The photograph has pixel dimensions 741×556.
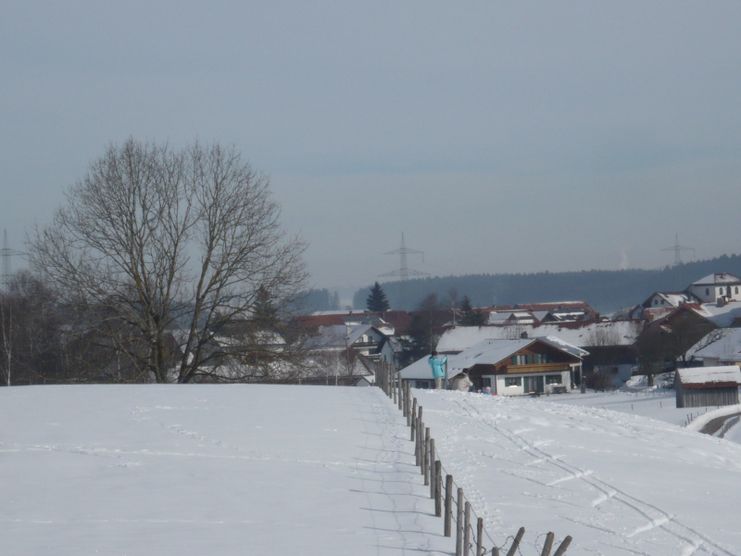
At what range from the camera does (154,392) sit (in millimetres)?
25094

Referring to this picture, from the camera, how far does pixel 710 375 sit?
52625 millimetres

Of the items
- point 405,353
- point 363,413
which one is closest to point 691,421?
point 363,413

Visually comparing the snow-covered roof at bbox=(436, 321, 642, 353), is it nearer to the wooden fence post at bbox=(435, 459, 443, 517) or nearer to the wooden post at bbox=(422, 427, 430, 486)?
the wooden post at bbox=(422, 427, 430, 486)

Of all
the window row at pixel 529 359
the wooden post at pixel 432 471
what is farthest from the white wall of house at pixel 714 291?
the wooden post at pixel 432 471

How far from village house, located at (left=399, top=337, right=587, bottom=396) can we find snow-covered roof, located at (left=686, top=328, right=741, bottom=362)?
8.78m

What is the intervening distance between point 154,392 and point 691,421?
26092 millimetres

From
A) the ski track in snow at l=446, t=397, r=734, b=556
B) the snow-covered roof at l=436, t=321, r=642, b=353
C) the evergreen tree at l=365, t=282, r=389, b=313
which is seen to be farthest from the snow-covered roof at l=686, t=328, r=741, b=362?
the evergreen tree at l=365, t=282, r=389, b=313

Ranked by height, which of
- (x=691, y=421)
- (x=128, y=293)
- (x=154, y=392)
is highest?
(x=128, y=293)

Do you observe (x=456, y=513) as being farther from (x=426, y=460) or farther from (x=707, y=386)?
(x=707, y=386)

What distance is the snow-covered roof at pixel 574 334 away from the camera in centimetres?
9194

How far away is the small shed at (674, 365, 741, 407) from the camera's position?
5166 cm

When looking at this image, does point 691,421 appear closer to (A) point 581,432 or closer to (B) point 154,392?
(A) point 581,432

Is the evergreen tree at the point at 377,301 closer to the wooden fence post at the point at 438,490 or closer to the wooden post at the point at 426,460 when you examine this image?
the wooden post at the point at 426,460

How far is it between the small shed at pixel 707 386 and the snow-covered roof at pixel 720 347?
11.4m
